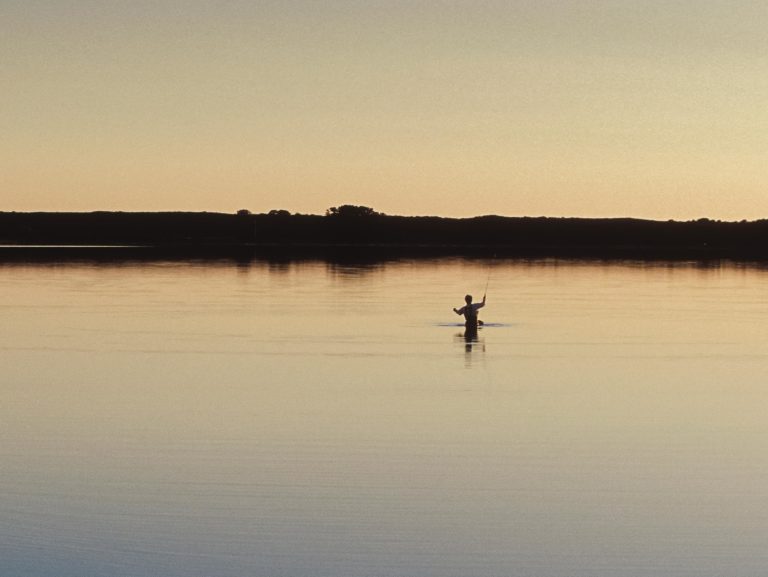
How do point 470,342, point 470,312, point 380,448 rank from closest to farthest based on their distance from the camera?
point 380,448 → point 470,342 → point 470,312

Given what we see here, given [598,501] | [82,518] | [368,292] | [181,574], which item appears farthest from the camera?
[368,292]

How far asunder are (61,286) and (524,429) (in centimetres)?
4557

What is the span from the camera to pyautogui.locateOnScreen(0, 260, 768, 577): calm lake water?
1329 cm

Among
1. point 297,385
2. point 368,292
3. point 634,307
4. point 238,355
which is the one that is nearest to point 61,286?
point 368,292

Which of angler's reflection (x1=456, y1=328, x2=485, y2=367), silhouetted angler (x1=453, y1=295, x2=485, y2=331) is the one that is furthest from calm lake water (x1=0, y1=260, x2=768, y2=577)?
silhouetted angler (x1=453, y1=295, x2=485, y2=331)

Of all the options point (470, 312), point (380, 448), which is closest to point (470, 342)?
point (470, 312)

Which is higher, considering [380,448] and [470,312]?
[470,312]

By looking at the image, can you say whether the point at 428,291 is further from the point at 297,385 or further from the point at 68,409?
the point at 68,409

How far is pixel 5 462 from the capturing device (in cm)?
1761

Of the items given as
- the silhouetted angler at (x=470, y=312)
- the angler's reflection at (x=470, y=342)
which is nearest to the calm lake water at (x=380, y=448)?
the angler's reflection at (x=470, y=342)

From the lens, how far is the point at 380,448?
19000mm

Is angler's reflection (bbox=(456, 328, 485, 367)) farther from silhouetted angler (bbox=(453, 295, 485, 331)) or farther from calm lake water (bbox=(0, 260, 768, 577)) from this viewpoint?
calm lake water (bbox=(0, 260, 768, 577))

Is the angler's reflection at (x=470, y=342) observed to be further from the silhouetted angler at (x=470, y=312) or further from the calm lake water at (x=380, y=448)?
the calm lake water at (x=380, y=448)

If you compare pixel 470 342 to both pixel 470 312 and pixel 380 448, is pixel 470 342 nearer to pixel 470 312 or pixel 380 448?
pixel 470 312
